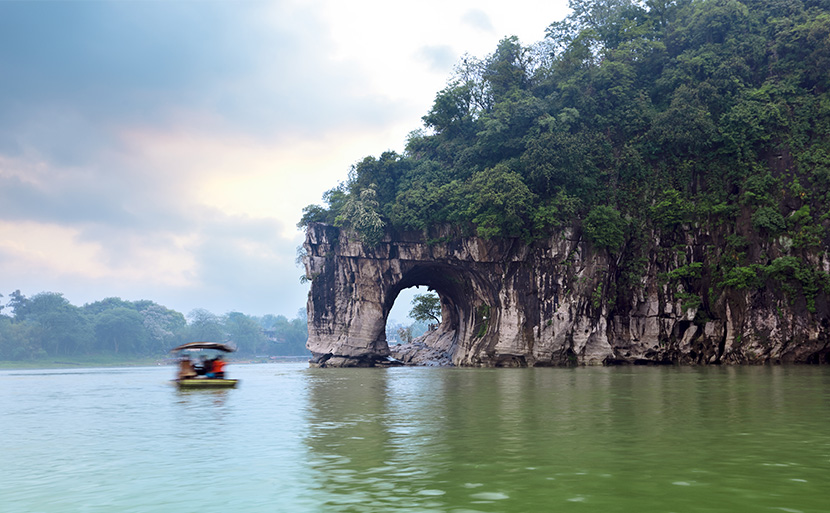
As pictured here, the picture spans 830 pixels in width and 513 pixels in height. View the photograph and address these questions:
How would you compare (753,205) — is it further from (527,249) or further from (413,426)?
(413,426)

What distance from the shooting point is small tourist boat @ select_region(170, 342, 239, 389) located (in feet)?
67.2

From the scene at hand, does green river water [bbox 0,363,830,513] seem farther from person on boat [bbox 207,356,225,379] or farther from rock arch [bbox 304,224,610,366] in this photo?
rock arch [bbox 304,224,610,366]

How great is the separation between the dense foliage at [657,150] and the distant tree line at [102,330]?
54.2m

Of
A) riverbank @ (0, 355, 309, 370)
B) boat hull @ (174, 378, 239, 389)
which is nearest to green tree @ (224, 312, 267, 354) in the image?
riverbank @ (0, 355, 309, 370)

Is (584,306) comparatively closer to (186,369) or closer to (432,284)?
(432,284)

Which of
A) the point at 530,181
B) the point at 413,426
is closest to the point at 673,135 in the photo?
the point at 530,181

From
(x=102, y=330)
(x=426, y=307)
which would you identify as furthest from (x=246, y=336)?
(x=426, y=307)

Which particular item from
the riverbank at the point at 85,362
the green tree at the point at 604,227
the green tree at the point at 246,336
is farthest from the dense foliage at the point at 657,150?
the green tree at the point at 246,336

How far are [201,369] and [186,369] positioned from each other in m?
0.61

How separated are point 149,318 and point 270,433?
8995cm

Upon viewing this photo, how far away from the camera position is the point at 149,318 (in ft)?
303

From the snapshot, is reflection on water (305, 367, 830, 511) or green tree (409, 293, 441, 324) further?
green tree (409, 293, 441, 324)

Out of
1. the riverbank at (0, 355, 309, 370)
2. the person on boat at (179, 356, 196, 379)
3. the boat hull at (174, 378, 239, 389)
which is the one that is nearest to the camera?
the boat hull at (174, 378, 239, 389)

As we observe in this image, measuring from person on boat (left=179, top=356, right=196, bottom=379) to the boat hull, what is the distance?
0.31m
